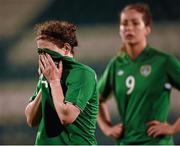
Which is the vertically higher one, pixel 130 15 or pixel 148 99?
pixel 130 15

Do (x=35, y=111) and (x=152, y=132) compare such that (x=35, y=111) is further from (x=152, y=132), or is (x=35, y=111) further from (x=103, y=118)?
(x=103, y=118)

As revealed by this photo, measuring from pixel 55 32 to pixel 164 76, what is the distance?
65.8 inches

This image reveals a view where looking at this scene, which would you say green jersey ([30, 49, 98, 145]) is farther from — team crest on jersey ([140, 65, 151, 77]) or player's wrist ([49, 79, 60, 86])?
team crest on jersey ([140, 65, 151, 77])

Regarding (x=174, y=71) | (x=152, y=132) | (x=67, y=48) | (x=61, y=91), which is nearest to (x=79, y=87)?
(x=61, y=91)

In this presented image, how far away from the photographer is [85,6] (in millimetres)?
5727

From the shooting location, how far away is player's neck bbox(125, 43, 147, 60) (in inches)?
166

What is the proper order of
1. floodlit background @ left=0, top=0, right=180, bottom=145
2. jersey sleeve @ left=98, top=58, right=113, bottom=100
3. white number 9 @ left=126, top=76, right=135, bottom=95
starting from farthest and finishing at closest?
floodlit background @ left=0, top=0, right=180, bottom=145
jersey sleeve @ left=98, top=58, right=113, bottom=100
white number 9 @ left=126, top=76, right=135, bottom=95

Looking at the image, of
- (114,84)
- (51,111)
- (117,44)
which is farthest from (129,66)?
(51,111)

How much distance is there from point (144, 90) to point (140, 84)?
0.23 feet

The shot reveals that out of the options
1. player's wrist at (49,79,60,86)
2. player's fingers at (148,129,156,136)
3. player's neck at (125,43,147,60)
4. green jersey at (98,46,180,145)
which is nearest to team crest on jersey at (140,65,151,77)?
green jersey at (98,46,180,145)

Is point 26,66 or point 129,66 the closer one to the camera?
point 129,66

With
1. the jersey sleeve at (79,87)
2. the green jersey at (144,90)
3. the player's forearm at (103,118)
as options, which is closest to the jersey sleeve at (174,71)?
the green jersey at (144,90)

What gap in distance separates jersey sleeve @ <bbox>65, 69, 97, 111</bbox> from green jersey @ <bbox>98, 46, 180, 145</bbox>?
1.49 metres

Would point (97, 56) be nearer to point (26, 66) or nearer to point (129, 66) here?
point (26, 66)
